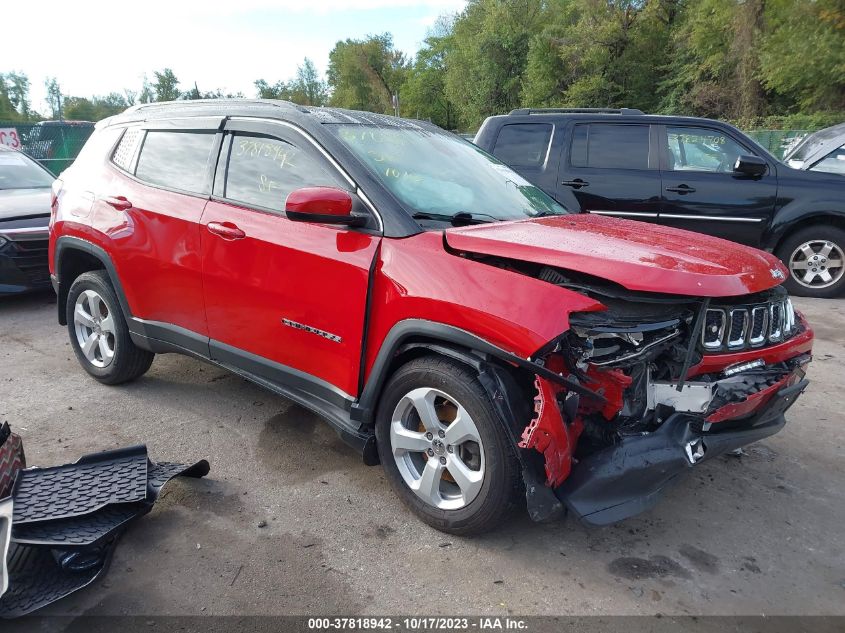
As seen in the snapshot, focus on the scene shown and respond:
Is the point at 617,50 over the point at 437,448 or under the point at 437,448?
over

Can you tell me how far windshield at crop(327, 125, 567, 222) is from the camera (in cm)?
291

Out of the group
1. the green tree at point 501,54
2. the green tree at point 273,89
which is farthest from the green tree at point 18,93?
the green tree at point 501,54

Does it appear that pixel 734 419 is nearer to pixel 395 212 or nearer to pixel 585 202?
pixel 395 212

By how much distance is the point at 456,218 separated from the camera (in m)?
2.88

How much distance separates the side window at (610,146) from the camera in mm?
6742

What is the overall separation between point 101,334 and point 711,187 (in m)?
6.16

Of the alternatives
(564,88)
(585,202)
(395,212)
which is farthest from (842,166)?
(564,88)

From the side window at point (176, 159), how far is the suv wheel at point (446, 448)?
182 cm

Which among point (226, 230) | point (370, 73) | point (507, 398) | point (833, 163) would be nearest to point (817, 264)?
point (833, 163)

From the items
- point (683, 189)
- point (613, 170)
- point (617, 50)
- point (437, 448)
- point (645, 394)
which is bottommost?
point (437, 448)

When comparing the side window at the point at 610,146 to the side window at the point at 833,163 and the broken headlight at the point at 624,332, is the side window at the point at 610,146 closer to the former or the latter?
the side window at the point at 833,163

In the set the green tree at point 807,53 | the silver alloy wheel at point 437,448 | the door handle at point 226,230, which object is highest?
the green tree at point 807,53

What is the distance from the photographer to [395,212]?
2721 mm

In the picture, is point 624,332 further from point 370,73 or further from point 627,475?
point 370,73
